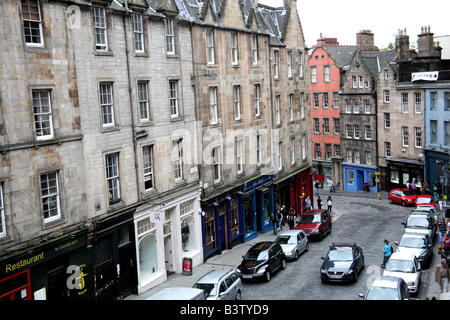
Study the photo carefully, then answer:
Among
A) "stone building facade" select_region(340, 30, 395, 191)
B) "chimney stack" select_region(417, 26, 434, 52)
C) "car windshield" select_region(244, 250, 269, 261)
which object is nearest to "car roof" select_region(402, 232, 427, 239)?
"car windshield" select_region(244, 250, 269, 261)

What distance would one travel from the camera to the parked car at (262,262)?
85.0 feet

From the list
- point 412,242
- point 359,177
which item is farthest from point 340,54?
point 412,242

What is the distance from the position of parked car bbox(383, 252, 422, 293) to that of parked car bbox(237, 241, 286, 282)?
5.90 metres

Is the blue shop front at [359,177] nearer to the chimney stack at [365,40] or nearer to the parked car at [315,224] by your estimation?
the chimney stack at [365,40]

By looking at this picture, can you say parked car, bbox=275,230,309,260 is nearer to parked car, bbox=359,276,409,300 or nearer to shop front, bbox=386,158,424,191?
parked car, bbox=359,276,409,300

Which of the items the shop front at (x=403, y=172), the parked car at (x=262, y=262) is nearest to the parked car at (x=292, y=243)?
the parked car at (x=262, y=262)

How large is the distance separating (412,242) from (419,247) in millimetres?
622

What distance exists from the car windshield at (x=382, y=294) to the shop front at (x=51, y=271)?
12.1 metres

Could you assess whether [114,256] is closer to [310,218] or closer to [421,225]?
[310,218]

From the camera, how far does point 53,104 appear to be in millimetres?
20703

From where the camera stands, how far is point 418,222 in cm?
3331

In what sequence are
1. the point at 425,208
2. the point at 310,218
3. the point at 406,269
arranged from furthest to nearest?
the point at 425,208 < the point at 310,218 < the point at 406,269
